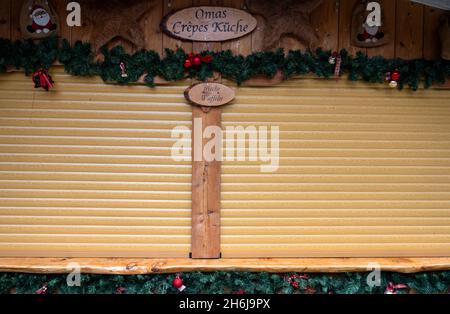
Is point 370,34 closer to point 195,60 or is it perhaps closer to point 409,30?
point 409,30

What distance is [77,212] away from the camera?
381cm

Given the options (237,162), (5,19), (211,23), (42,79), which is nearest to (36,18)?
(5,19)

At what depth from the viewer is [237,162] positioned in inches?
151

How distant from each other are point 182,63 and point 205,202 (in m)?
1.56

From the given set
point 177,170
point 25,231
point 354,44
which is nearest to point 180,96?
point 177,170

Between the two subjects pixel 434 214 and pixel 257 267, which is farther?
pixel 434 214

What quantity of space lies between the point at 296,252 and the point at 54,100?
323cm

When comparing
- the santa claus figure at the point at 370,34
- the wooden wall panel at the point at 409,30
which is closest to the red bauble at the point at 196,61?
the santa claus figure at the point at 370,34

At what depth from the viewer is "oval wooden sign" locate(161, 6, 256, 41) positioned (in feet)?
12.3

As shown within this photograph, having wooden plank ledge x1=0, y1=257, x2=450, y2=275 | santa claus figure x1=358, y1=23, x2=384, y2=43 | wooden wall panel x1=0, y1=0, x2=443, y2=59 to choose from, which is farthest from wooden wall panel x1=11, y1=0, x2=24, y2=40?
santa claus figure x1=358, y1=23, x2=384, y2=43

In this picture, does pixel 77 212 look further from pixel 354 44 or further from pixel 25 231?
pixel 354 44

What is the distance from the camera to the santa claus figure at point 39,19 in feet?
12.1

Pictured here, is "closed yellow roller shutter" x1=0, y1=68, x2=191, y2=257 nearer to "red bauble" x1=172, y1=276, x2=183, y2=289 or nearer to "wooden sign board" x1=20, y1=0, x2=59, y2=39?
"red bauble" x1=172, y1=276, x2=183, y2=289

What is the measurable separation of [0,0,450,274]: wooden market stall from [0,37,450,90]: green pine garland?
88mm
